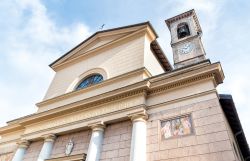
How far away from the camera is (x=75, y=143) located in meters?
11.0

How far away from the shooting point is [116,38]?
14359 millimetres

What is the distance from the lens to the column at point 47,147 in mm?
11070

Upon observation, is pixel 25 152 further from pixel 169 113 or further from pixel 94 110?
pixel 169 113

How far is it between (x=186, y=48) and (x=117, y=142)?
20.2ft

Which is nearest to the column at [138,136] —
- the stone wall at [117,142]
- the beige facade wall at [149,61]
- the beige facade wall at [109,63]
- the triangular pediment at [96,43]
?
the stone wall at [117,142]

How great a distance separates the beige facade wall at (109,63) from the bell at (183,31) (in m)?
2.30

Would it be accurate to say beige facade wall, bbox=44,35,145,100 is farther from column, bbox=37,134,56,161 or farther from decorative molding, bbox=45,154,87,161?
decorative molding, bbox=45,154,87,161

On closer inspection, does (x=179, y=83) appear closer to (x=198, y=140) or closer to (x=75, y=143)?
(x=198, y=140)

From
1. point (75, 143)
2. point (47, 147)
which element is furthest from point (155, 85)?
point (47, 147)

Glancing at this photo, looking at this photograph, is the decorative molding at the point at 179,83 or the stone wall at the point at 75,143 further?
the stone wall at the point at 75,143

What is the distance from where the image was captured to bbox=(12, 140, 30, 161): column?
1209 cm

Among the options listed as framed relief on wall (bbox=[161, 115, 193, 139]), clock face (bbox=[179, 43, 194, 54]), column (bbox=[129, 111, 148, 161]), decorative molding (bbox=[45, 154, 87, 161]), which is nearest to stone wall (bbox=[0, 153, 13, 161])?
decorative molding (bbox=[45, 154, 87, 161])

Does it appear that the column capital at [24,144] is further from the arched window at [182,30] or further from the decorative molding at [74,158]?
the arched window at [182,30]

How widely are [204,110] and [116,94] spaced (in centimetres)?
395
